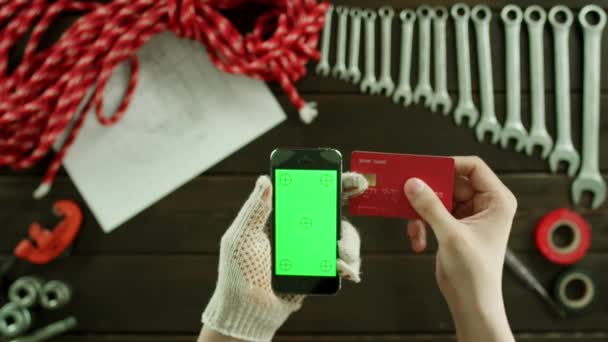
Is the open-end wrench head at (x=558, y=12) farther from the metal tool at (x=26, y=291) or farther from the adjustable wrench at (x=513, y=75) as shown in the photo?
the metal tool at (x=26, y=291)

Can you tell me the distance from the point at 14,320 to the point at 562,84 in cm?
88

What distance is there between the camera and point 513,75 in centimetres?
69

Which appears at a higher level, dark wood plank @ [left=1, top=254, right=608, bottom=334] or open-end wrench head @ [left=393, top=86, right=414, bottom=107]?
open-end wrench head @ [left=393, top=86, right=414, bottom=107]

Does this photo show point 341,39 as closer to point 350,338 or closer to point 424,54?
point 424,54

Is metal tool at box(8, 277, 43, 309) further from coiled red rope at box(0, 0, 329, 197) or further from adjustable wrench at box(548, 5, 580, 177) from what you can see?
adjustable wrench at box(548, 5, 580, 177)

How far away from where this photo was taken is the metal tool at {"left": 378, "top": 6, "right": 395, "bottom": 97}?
27.4 inches

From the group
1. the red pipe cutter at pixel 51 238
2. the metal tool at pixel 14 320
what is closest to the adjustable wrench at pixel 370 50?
the red pipe cutter at pixel 51 238

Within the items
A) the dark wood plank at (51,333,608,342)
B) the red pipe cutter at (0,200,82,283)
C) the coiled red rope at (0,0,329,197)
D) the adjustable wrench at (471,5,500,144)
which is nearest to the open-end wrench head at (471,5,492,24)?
the adjustable wrench at (471,5,500,144)

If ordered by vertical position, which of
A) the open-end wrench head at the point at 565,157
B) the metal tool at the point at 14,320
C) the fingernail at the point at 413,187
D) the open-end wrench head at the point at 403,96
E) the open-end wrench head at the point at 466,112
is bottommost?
the metal tool at the point at 14,320

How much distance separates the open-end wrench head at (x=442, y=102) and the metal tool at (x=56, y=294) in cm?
62

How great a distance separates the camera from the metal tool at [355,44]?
0.69 m

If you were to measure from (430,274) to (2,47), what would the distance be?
712mm

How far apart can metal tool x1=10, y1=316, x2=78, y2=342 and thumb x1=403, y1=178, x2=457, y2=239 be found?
0.55 meters

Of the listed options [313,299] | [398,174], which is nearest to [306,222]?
[398,174]
